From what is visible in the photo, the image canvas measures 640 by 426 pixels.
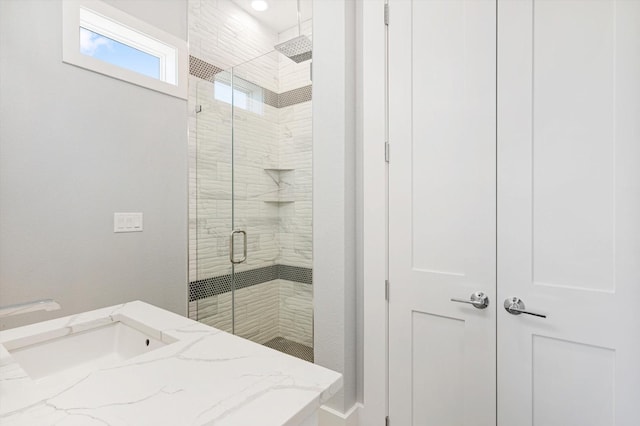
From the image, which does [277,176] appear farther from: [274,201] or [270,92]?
[270,92]

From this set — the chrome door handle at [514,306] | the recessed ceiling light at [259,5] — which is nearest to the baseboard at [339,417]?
the chrome door handle at [514,306]

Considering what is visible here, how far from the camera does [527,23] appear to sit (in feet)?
4.12

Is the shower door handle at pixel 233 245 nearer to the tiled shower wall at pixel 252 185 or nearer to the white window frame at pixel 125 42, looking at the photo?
the tiled shower wall at pixel 252 185

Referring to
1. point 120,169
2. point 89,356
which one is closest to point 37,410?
point 89,356

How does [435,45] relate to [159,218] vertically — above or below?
above

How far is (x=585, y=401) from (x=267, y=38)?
9.86 feet

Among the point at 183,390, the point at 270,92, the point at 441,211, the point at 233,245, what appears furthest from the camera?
the point at 233,245

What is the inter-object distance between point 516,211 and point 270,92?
63.7 inches

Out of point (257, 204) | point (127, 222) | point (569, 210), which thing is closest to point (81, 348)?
point (127, 222)

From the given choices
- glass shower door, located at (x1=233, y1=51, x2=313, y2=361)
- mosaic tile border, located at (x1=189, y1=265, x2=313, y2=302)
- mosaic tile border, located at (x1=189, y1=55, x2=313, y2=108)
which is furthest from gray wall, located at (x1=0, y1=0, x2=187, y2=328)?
glass shower door, located at (x1=233, y1=51, x2=313, y2=361)

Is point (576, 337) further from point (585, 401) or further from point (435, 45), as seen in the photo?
point (435, 45)

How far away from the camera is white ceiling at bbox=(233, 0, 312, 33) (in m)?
2.53

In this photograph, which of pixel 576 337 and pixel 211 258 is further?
pixel 211 258

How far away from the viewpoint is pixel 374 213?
1.65 meters
